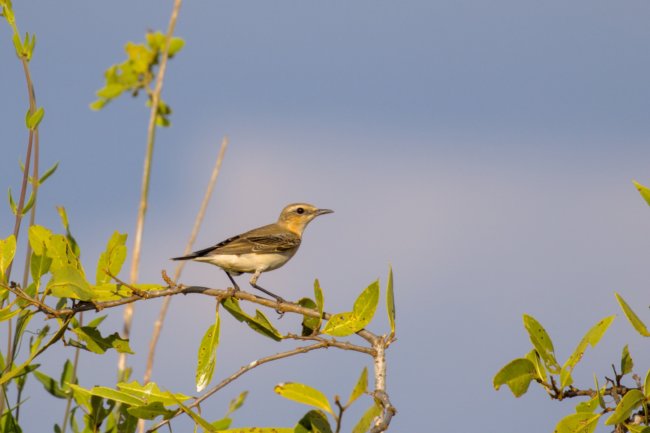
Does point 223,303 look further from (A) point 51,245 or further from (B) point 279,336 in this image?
(A) point 51,245

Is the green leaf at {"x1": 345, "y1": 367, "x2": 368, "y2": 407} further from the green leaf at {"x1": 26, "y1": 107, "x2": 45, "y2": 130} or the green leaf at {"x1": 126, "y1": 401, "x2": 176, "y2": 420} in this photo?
the green leaf at {"x1": 26, "y1": 107, "x2": 45, "y2": 130}

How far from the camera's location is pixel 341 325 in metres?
4.71

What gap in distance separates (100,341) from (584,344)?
2.95 metres

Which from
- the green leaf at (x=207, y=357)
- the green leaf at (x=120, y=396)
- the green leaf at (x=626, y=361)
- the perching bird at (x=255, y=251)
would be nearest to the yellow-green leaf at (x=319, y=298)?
the green leaf at (x=207, y=357)

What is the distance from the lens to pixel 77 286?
4801mm

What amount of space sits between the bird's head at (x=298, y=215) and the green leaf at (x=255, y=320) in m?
11.9

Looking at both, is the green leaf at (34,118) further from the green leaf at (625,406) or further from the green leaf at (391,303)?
the green leaf at (625,406)

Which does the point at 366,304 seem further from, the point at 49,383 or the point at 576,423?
the point at 49,383

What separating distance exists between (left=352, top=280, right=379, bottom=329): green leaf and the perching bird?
7.41 metres

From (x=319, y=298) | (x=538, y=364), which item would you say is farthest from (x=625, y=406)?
(x=319, y=298)

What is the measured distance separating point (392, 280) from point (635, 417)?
129 centimetres

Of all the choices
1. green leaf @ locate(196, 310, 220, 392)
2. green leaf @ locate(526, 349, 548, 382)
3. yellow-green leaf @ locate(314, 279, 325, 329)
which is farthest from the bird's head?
green leaf @ locate(526, 349, 548, 382)

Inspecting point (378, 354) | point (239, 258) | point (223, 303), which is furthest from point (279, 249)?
point (378, 354)

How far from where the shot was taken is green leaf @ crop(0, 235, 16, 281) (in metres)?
5.00
